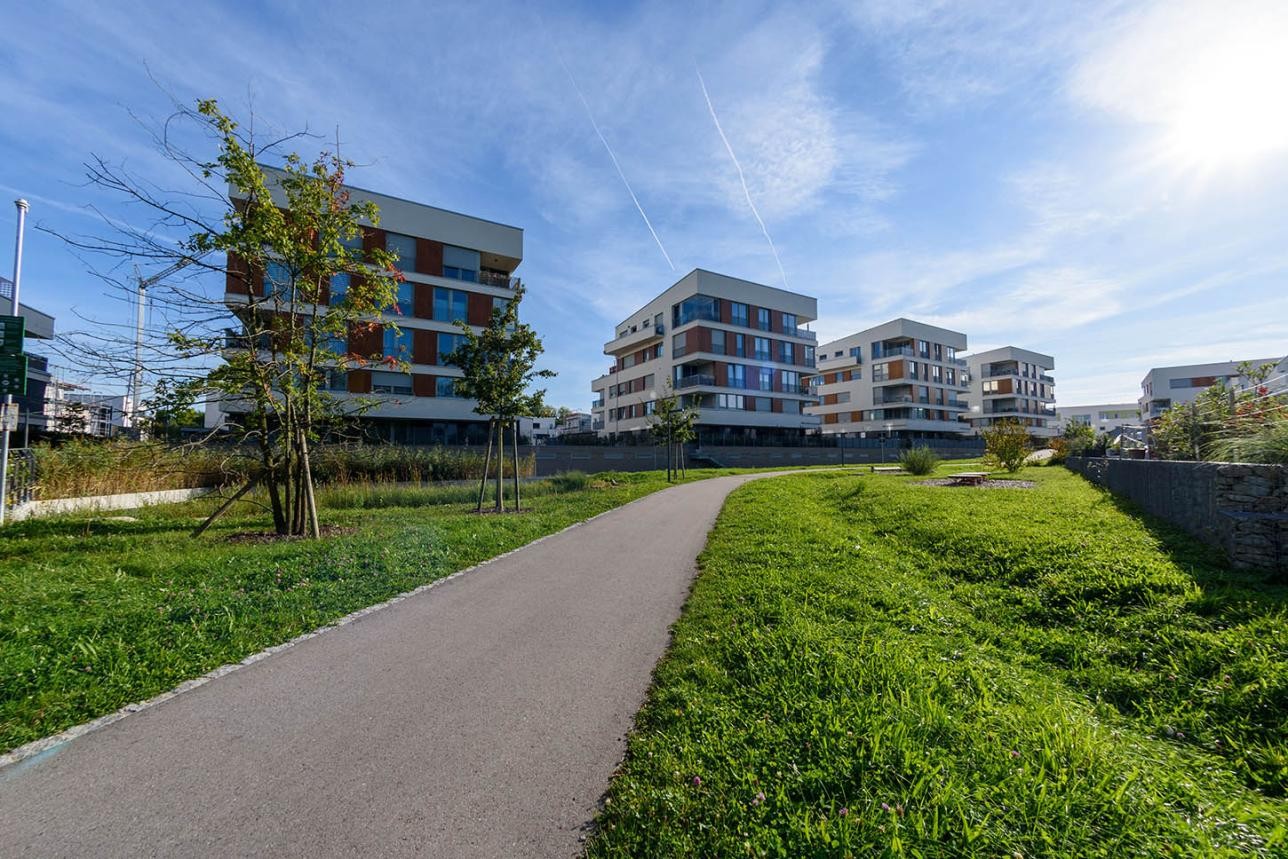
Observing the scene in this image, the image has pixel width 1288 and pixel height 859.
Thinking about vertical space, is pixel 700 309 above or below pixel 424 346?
above

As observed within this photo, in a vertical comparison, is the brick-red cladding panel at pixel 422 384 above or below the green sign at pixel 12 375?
above

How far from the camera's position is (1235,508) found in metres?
5.50

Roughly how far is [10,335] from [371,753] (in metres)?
14.0

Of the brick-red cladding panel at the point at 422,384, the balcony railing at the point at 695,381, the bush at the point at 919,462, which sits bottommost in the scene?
the bush at the point at 919,462

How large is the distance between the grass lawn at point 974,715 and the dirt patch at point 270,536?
21.6 feet

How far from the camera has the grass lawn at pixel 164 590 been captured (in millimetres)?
3521

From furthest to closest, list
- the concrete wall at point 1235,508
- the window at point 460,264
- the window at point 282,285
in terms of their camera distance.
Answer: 1. the window at point 460,264
2. the window at point 282,285
3. the concrete wall at point 1235,508

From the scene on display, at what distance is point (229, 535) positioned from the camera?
8523 mm

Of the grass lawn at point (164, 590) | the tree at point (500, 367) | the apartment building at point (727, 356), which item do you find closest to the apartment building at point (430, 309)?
the apartment building at point (727, 356)

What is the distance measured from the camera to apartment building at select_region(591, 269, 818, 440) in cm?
4506

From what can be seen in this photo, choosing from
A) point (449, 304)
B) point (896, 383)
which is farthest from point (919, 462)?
point (896, 383)

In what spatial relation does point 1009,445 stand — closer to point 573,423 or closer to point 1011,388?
point 1011,388

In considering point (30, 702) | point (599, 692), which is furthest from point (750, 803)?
point (30, 702)

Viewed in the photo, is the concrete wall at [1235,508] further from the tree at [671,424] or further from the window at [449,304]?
the window at [449,304]
